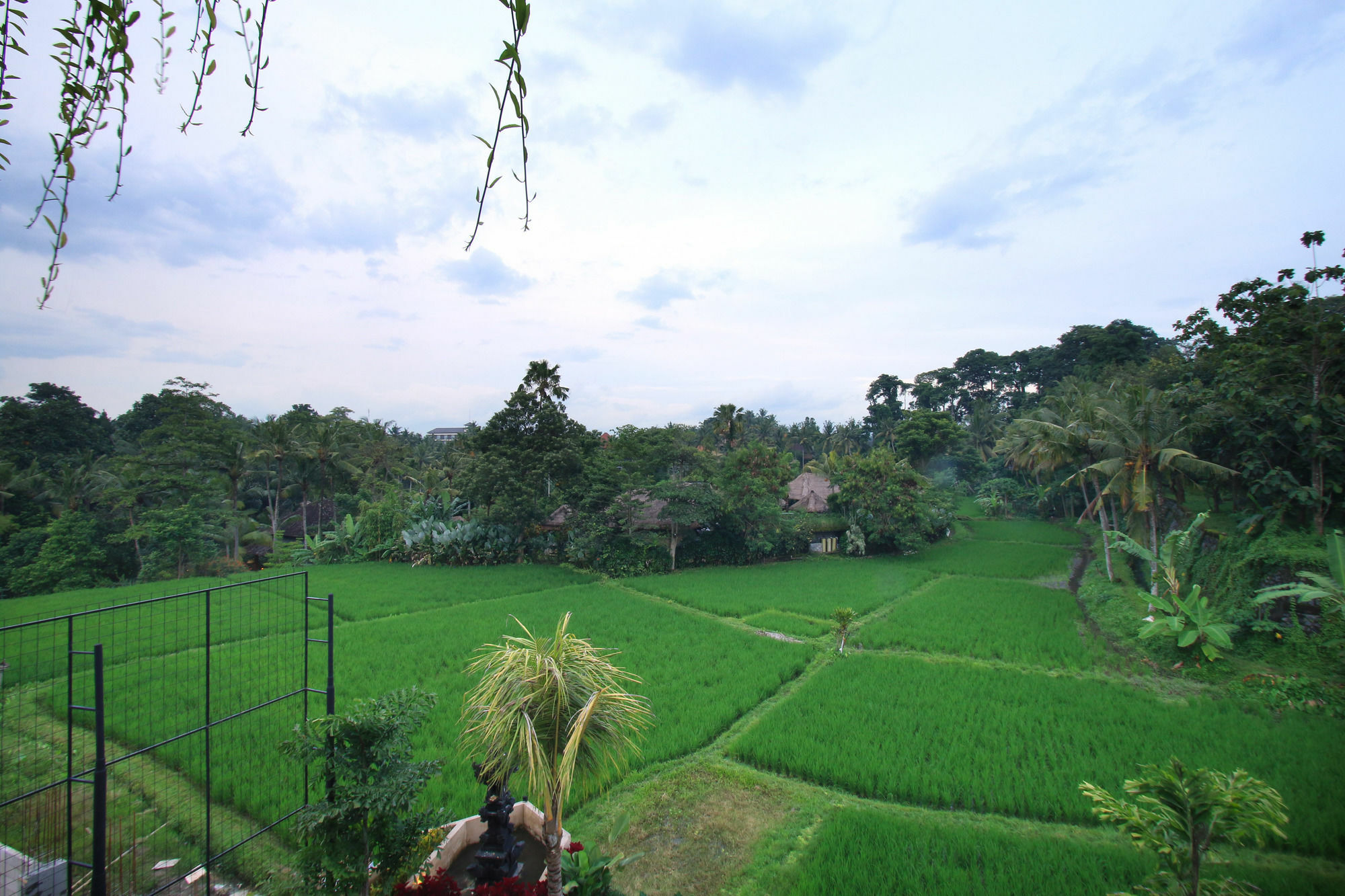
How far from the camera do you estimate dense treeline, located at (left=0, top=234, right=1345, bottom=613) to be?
10906mm

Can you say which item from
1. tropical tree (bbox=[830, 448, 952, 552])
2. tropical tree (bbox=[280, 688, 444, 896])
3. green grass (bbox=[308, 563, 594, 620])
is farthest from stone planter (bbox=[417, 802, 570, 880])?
tropical tree (bbox=[830, 448, 952, 552])

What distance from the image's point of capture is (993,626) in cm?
1226

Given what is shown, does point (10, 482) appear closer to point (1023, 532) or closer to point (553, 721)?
point (553, 721)

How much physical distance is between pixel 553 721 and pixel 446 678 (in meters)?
6.75

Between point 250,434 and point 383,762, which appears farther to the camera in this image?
point 250,434

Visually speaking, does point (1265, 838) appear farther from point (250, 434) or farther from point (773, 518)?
point (250, 434)

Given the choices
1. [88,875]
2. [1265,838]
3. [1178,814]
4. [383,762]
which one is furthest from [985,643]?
[88,875]

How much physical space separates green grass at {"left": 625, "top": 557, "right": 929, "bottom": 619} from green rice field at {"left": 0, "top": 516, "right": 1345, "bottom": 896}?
0.15 meters

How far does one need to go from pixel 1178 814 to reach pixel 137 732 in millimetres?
10776

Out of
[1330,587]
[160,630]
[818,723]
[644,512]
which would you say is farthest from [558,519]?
[1330,587]

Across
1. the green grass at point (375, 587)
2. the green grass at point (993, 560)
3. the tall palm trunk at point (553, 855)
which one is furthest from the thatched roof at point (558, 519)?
the tall palm trunk at point (553, 855)

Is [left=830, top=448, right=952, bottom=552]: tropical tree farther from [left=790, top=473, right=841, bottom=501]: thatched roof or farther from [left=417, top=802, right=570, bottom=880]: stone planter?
[left=417, top=802, right=570, bottom=880]: stone planter

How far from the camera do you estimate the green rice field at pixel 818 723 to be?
5145 mm

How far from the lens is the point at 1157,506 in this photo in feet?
44.4
